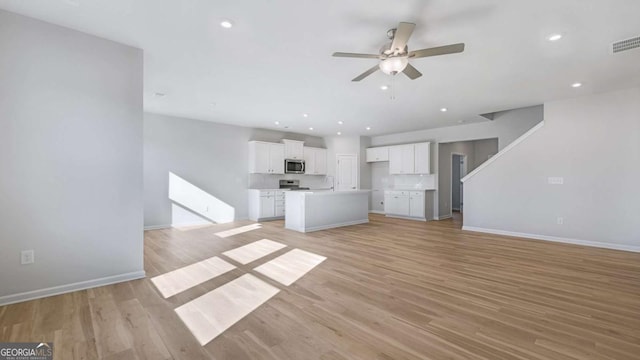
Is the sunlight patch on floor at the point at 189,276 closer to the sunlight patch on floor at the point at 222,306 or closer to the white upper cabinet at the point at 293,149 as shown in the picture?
the sunlight patch on floor at the point at 222,306

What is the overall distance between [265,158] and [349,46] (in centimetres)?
530

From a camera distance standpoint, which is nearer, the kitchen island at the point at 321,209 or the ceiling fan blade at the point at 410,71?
the ceiling fan blade at the point at 410,71

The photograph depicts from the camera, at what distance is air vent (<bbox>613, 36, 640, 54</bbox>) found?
2918mm

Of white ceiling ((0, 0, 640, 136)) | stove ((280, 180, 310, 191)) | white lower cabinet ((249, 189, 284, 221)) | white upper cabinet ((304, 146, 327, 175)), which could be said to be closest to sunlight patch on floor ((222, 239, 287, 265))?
white lower cabinet ((249, 189, 284, 221))

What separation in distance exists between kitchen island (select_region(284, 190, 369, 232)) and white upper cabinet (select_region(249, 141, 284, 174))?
1.82m

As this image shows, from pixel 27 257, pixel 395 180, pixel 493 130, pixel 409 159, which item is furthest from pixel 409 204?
pixel 27 257

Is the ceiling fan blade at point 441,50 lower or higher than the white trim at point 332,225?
higher

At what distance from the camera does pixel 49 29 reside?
270 centimetres

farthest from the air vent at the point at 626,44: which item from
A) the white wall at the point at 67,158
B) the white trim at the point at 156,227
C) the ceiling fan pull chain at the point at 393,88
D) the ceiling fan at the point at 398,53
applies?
the white trim at the point at 156,227

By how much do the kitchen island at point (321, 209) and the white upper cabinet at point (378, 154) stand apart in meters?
2.42

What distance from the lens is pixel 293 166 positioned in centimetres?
855

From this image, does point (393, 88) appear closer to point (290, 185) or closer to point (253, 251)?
point (253, 251)

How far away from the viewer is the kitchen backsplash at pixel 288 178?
8039mm

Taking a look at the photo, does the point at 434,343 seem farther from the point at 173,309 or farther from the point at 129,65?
the point at 129,65
